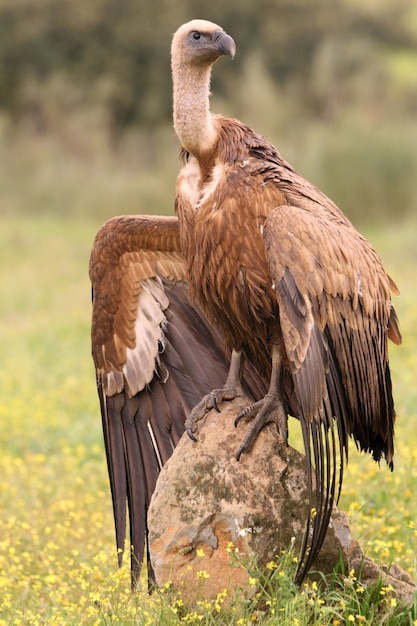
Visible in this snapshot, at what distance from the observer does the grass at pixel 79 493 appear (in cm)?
396

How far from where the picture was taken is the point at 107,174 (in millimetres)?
30328

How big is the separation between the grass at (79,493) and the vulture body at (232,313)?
280mm

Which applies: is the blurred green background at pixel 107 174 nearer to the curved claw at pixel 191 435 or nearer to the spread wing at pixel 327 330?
the spread wing at pixel 327 330

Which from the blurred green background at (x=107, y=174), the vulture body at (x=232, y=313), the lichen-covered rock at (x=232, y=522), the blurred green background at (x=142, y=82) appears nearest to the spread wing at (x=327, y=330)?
the vulture body at (x=232, y=313)

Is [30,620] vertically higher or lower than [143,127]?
lower

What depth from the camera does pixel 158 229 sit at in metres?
5.06

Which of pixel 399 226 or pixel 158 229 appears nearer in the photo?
pixel 158 229

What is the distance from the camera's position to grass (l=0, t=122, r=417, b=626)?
3.96 m

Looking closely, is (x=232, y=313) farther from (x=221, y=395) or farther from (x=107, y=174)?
(x=107, y=174)

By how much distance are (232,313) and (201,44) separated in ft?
3.98

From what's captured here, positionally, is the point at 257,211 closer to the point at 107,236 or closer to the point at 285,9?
the point at 107,236

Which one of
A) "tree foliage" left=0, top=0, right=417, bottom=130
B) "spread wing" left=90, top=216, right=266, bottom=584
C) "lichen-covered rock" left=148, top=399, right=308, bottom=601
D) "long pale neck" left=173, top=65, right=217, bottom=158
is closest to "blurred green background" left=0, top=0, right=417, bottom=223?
"tree foliage" left=0, top=0, right=417, bottom=130

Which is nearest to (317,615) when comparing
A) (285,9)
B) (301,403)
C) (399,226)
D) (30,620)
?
(301,403)

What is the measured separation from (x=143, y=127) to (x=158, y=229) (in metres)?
32.0
